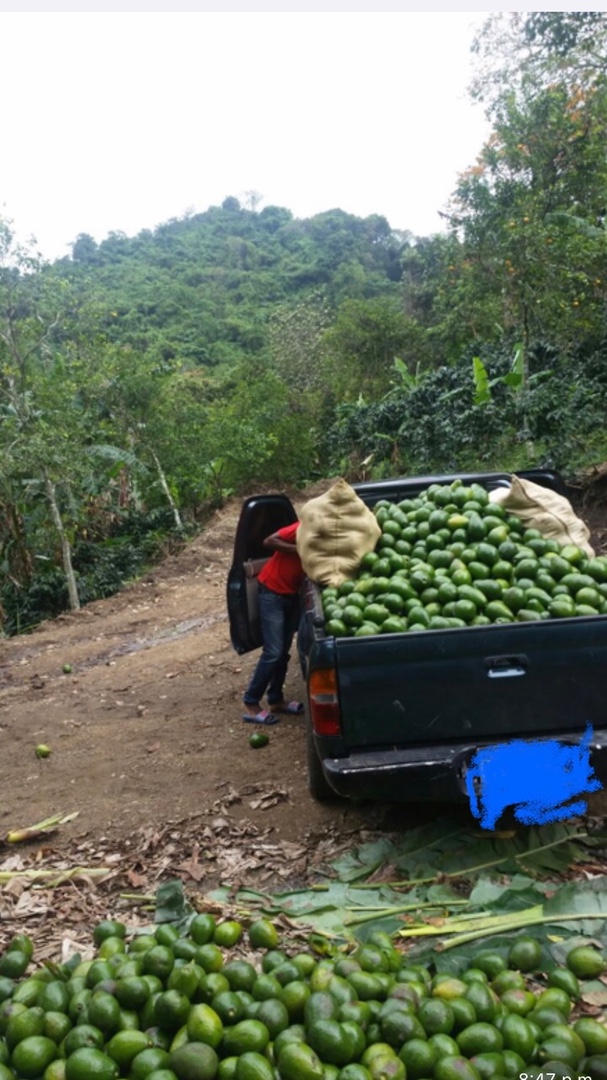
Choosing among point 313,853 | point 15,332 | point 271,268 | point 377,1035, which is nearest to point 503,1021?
point 377,1035

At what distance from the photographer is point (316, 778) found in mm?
4504

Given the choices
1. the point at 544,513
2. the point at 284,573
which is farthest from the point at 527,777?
the point at 284,573

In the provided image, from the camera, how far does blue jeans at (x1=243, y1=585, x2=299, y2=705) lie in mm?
5812

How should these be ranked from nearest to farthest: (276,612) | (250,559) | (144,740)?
(276,612) < (250,559) < (144,740)

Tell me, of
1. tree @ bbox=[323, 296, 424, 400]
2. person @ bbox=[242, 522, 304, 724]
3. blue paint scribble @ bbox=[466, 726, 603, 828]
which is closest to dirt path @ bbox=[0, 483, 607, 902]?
person @ bbox=[242, 522, 304, 724]

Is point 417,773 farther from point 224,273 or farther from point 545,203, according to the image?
point 224,273

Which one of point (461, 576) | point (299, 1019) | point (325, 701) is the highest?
point (461, 576)

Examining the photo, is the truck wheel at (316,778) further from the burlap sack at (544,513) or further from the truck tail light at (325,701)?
the burlap sack at (544,513)

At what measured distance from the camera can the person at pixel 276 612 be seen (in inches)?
219

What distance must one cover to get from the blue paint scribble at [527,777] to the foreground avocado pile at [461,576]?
2.07 ft

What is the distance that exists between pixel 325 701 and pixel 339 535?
3.88 feet

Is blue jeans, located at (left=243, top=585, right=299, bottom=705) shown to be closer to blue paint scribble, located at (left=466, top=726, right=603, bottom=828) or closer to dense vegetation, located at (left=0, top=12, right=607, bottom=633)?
blue paint scribble, located at (left=466, top=726, right=603, bottom=828)

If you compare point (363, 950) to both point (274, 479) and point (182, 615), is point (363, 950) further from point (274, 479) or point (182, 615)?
point (274, 479)

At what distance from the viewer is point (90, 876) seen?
156 inches
